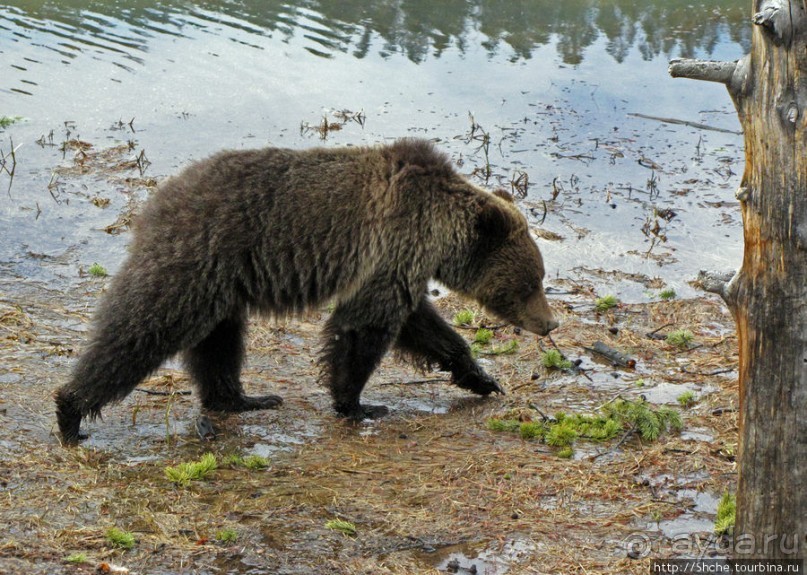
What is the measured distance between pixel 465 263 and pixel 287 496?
2.51m

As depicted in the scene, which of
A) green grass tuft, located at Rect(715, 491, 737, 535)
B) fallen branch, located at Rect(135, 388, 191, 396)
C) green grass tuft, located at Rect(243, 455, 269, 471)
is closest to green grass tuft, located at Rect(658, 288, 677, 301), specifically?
green grass tuft, located at Rect(715, 491, 737, 535)

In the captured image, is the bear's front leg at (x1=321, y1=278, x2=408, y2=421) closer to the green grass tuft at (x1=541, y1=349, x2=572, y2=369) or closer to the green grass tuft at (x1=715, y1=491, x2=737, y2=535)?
the green grass tuft at (x1=541, y1=349, x2=572, y2=369)

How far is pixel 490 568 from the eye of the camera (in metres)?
5.10

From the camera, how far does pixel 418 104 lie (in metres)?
14.5

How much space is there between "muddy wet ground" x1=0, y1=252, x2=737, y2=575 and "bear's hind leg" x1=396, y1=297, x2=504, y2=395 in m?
0.16

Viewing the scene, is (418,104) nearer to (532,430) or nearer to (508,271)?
(508,271)

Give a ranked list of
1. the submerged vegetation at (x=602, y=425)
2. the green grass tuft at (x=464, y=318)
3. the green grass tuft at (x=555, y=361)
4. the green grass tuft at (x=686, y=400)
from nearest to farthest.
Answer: the submerged vegetation at (x=602, y=425) → the green grass tuft at (x=686, y=400) → the green grass tuft at (x=555, y=361) → the green grass tuft at (x=464, y=318)

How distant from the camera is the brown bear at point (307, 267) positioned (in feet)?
21.2

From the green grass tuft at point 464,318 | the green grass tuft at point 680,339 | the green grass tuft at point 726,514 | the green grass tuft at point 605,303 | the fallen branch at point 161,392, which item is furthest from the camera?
the green grass tuft at point 605,303

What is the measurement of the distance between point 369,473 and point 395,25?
12.8 meters

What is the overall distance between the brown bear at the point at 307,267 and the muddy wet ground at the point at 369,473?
0.41 metres

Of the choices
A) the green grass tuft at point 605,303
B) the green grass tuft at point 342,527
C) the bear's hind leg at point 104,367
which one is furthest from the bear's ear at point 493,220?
the green grass tuft at point 342,527

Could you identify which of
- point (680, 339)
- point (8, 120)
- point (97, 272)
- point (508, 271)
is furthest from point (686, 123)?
point (8, 120)

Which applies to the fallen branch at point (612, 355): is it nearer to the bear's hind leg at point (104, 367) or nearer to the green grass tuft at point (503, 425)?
the green grass tuft at point (503, 425)
